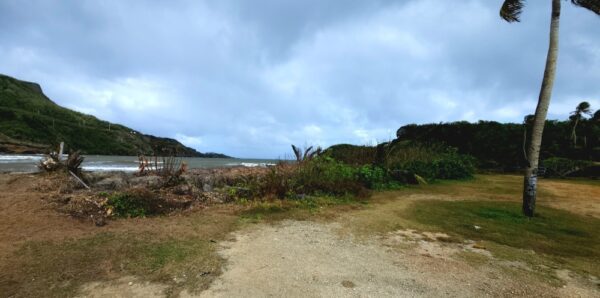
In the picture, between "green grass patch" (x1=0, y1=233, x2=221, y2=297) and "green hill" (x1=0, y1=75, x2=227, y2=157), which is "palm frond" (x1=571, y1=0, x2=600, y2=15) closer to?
"green grass patch" (x1=0, y1=233, x2=221, y2=297)

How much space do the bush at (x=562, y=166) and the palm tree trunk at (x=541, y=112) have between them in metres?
13.0

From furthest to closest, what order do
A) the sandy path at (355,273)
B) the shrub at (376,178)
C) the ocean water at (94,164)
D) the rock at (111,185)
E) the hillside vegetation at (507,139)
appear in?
the hillside vegetation at (507,139) → the ocean water at (94,164) → the shrub at (376,178) → the rock at (111,185) → the sandy path at (355,273)

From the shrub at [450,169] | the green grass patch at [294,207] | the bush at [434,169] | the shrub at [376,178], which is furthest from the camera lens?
the shrub at [450,169]

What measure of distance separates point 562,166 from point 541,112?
44.1 ft

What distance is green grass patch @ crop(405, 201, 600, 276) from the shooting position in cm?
428

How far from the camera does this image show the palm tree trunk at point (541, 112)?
6.38 meters

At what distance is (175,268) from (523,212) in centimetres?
708

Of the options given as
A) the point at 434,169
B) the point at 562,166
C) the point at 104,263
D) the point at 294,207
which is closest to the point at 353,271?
the point at 104,263

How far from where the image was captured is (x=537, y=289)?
3.08 meters

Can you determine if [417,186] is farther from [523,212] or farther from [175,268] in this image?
[175,268]

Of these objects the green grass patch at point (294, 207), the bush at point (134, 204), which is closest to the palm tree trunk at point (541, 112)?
the green grass patch at point (294, 207)

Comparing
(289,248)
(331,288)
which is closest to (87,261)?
(289,248)

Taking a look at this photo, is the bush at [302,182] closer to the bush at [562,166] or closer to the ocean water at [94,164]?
the ocean water at [94,164]

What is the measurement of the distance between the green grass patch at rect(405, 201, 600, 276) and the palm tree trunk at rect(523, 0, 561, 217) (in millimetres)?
547
